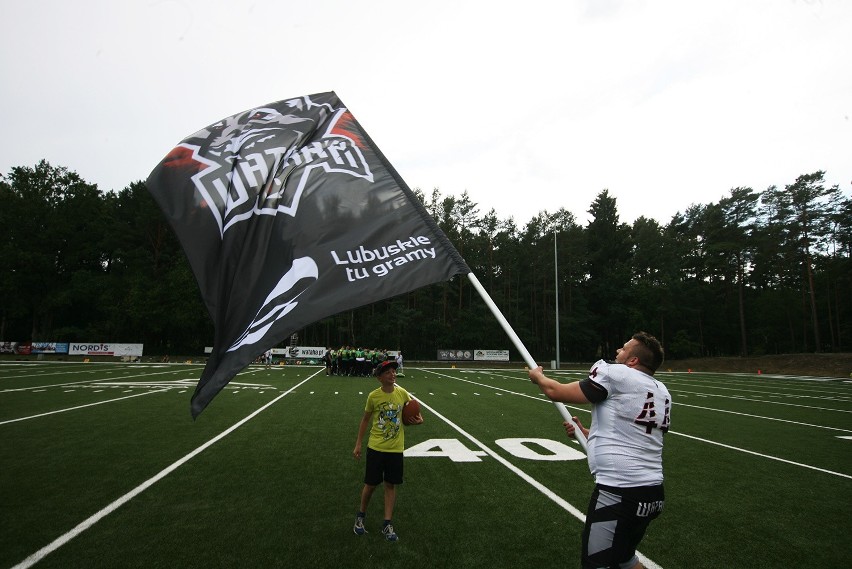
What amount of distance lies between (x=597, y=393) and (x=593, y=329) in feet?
220

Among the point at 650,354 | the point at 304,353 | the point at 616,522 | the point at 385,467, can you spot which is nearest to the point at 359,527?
the point at 385,467

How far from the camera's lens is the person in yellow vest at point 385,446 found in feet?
16.3

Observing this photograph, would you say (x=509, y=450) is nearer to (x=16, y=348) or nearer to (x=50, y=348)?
(x=50, y=348)

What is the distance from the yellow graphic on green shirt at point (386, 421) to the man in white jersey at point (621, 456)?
259 centimetres

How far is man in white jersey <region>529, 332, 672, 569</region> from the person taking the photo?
108 inches

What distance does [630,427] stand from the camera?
2.85 metres

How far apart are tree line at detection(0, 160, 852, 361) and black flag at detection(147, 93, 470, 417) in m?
52.3

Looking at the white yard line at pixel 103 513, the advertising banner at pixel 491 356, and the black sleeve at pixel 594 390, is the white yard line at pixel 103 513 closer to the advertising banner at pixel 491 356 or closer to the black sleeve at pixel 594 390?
the black sleeve at pixel 594 390

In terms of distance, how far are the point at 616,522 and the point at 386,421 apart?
2828 mm

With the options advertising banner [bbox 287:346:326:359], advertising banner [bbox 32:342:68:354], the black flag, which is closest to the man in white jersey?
the black flag

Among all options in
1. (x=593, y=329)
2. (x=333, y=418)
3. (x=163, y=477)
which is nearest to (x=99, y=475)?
(x=163, y=477)

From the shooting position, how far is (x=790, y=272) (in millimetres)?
63312

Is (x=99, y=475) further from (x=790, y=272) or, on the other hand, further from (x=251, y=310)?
(x=790, y=272)

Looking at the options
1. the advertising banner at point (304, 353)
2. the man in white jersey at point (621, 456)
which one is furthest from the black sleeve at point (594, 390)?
the advertising banner at point (304, 353)
